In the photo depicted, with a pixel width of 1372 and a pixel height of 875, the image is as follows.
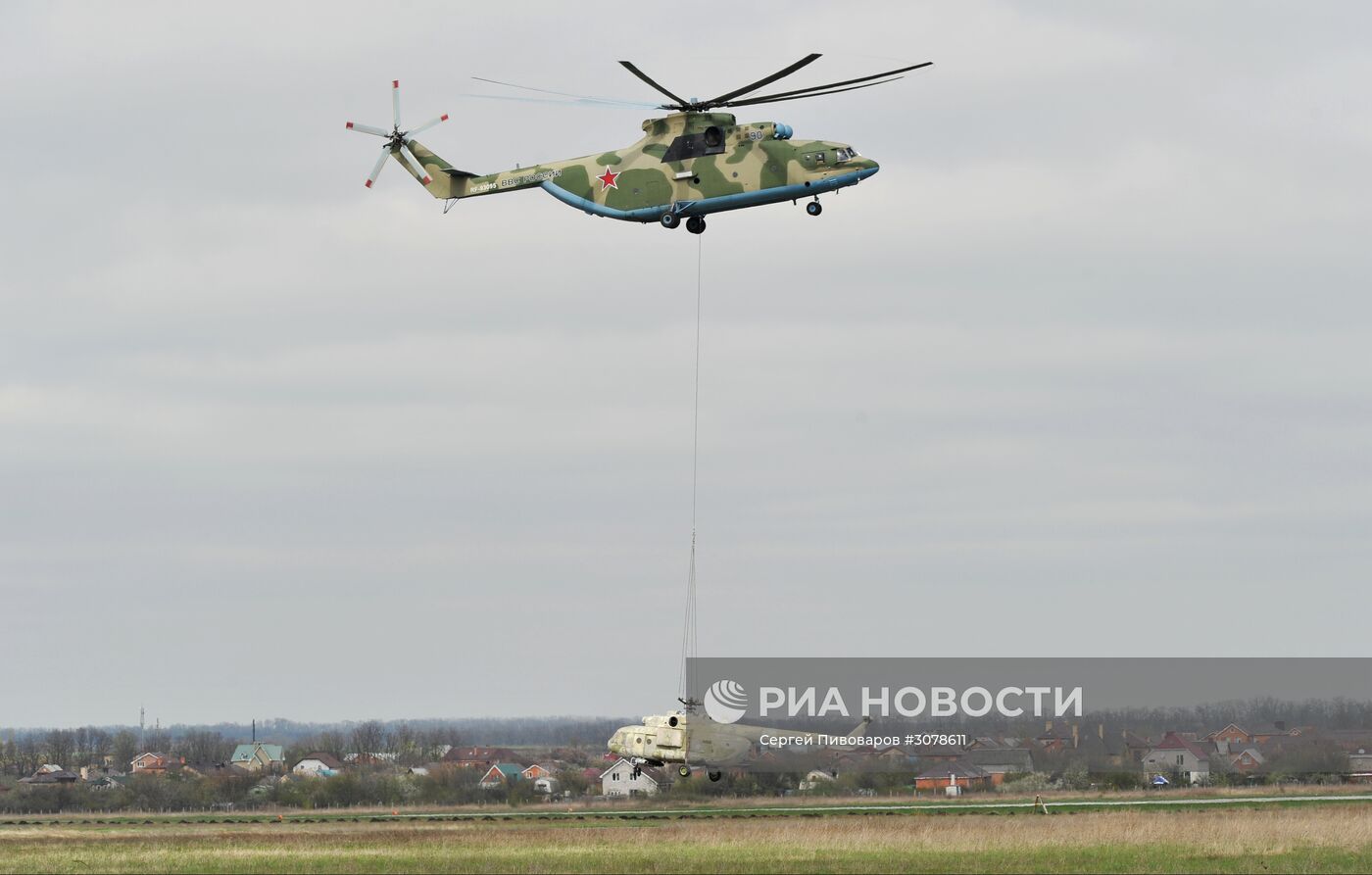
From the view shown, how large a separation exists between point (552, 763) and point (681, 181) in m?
52.7

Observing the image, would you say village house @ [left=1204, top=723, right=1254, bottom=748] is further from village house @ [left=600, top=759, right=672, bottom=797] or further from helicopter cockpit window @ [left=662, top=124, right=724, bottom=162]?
helicopter cockpit window @ [left=662, top=124, right=724, bottom=162]

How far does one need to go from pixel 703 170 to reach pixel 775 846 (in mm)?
15100

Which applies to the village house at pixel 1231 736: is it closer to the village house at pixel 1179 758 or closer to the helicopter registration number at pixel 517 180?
the village house at pixel 1179 758

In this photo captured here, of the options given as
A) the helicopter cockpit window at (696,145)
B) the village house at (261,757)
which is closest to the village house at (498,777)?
the village house at (261,757)

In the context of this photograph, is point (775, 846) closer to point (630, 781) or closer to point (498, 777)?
point (630, 781)

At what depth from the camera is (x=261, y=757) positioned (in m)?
101

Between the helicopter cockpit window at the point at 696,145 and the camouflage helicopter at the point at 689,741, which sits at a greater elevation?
the helicopter cockpit window at the point at 696,145

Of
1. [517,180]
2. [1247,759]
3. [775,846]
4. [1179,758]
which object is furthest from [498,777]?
[517,180]

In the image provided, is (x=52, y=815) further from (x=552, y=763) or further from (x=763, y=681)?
(x=763, y=681)

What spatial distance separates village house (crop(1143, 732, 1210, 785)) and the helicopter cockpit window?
45.5 m

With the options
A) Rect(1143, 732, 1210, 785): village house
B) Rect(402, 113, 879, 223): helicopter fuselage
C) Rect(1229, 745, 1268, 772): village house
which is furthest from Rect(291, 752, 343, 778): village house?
Rect(402, 113, 879, 223): helicopter fuselage

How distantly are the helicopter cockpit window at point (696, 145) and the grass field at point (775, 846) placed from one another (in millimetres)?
14244

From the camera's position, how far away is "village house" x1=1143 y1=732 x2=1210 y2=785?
239 ft

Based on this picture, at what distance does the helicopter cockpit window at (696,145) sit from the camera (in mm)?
36156
